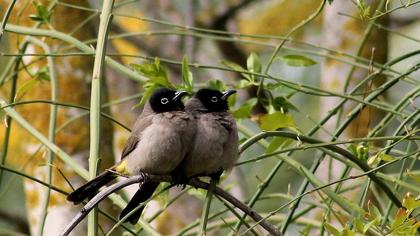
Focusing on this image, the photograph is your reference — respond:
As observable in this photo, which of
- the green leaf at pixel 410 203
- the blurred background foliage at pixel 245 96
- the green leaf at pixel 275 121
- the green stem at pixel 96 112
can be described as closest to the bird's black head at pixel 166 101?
the blurred background foliage at pixel 245 96

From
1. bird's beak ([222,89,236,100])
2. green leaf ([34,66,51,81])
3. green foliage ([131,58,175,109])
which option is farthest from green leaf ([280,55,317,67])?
green leaf ([34,66,51,81])

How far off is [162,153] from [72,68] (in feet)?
6.31

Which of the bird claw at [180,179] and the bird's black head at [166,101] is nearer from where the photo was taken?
the bird claw at [180,179]

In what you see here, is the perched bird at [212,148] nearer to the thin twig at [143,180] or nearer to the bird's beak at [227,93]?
the bird's beak at [227,93]

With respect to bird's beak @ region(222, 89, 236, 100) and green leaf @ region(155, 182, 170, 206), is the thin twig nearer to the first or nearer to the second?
green leaf @ region(155, 182, 170, 206)

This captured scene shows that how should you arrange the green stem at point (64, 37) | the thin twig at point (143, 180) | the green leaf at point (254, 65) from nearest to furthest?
1. the thin twig at point (143, 180)
2. the green stem at point (64, 37)
3. the green leaf at point (254, 65)

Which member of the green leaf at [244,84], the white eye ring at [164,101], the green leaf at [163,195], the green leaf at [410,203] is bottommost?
the green leaf at [410,203]

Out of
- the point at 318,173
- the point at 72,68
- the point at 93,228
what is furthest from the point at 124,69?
the point at 318,173

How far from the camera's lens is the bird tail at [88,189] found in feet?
10.0

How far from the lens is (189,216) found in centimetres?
718

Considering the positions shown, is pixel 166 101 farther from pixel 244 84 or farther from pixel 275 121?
pixel 275 121

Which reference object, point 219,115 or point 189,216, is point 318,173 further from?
point 219,115

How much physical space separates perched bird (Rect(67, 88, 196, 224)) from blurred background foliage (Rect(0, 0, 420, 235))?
0.45 feet

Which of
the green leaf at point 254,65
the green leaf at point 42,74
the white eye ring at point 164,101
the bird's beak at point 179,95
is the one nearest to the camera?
the bird's beak at point 179,95
